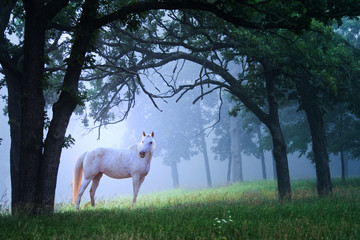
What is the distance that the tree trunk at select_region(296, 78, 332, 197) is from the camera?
14.1 meters

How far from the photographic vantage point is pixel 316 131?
14.5 meters

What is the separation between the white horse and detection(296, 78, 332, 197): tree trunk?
311 inches

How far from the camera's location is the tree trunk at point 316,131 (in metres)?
14.1

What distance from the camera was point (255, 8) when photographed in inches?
282

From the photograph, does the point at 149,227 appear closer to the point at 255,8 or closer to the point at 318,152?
the point at 255,8

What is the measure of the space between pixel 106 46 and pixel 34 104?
7.22m

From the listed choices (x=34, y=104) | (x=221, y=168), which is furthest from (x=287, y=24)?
(x=221, y=168)

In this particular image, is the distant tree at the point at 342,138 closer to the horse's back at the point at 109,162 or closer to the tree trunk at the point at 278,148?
the tree trunk at the point at 278,148

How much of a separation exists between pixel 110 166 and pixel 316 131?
9794 millimetres

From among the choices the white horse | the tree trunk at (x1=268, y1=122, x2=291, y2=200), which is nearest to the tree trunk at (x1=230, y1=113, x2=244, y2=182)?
the tree trunk at (x1=268, y1=122, x2=291, y2=200)

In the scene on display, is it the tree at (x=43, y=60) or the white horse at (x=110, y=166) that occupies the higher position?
the tree at (x=43, y=60)

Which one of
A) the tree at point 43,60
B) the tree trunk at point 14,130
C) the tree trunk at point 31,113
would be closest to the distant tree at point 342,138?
the tree at point 43,60

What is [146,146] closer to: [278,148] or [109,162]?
[109,162]

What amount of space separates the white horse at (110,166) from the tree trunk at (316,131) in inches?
311
